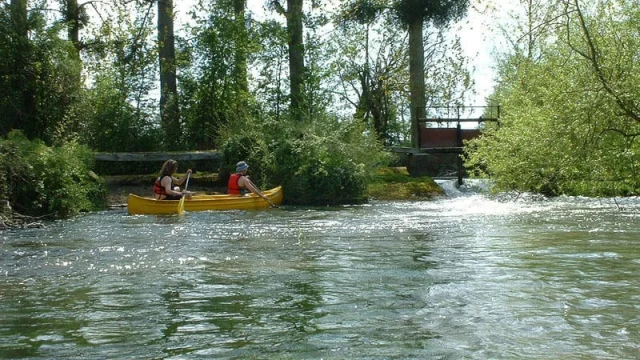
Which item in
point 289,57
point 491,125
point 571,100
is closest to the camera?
point 571,100

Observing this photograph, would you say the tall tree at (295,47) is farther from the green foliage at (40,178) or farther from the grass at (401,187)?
the green foliage at (40,178)

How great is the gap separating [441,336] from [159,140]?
2057cm

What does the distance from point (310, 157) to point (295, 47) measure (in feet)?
22.1

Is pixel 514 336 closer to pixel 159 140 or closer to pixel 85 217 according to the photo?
pixel 85 217

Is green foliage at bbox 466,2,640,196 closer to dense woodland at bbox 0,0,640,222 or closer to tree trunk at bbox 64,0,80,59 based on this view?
dense woodland at bbox 0,0,640,222

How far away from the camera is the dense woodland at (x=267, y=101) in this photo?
14.6 meters

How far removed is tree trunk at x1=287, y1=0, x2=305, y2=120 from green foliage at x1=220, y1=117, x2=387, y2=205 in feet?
11.8

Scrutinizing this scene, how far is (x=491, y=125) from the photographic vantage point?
25766 millimetres

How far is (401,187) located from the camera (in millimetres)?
25234

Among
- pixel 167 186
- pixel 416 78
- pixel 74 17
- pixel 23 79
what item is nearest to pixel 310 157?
pixel 167 186

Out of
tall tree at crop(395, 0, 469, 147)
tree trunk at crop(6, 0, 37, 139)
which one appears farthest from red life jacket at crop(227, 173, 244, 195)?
tall tree at crop(395, 0, 469, 147)

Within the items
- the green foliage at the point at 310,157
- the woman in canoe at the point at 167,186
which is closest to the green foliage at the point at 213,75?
the green foliage at the point at 310,157

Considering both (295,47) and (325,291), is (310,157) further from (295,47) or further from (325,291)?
(325,291)

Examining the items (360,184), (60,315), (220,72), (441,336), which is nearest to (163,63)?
(220,72)
